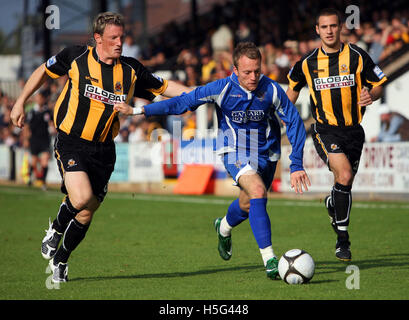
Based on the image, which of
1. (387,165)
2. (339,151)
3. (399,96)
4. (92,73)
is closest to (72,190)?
(92,73)

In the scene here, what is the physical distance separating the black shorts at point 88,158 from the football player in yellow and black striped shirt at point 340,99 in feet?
7.87

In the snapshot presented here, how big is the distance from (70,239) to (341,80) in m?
3.23

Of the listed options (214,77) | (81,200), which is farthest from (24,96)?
(214,77)

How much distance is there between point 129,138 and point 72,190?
14155 millimetres

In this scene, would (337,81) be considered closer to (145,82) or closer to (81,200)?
(145,82)

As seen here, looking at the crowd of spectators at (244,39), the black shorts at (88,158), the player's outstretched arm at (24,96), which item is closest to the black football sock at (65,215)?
the black shorts at (88,158)

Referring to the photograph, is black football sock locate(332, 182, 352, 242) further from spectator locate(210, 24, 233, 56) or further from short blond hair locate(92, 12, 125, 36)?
spectator locate(210, 24, 233, 56)

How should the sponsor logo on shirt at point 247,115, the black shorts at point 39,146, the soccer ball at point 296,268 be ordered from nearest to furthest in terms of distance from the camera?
the soccer ball at point 296,268 < the sponsor logo on shirt at point 247,115 < the black shorts at point 39,146

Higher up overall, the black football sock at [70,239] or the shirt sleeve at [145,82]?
the shirt sleeve at [145,82]

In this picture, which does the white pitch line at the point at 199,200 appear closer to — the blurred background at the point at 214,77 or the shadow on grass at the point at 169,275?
the blurred background at the point at 214,77

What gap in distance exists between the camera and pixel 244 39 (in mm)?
21797

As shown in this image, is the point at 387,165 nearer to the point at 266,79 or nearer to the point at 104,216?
the point at 104,216

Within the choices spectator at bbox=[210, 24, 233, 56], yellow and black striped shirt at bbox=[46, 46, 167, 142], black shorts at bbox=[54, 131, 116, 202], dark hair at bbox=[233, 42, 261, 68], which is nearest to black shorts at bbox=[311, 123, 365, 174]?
dark hair at bbox=[233, 42, 261, 68]

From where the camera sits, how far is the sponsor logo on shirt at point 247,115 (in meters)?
7.17
